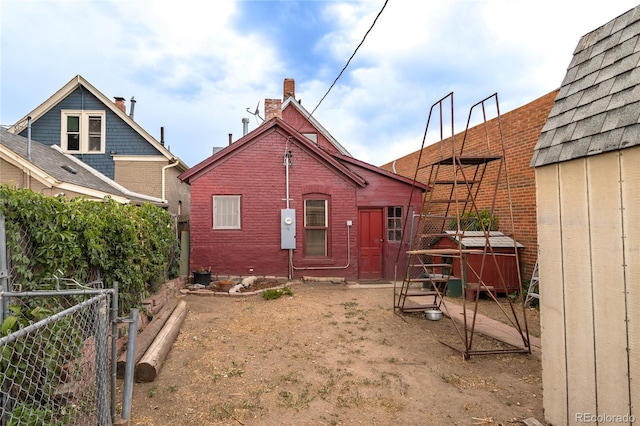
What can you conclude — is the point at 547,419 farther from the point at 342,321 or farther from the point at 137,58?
the point at 137,58

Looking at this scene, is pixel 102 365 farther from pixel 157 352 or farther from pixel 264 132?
pixel 264 132

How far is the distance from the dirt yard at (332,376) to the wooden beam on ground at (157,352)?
0.32 ft

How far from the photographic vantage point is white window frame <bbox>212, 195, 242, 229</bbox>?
433 inches

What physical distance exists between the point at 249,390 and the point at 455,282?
686cm

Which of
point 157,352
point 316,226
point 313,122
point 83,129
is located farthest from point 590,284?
point 83,129

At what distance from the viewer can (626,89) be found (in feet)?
8.89

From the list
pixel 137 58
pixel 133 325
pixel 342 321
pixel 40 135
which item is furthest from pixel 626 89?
pixel 40 135

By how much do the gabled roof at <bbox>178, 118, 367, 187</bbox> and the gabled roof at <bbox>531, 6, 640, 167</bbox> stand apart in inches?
314

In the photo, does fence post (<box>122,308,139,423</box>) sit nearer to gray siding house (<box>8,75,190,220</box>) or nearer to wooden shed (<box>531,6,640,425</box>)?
wooden shed (<box>531,6,640,425</box>)

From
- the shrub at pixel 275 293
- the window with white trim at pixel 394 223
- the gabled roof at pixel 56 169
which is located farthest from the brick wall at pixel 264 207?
the gabled roof at pixel 56 169

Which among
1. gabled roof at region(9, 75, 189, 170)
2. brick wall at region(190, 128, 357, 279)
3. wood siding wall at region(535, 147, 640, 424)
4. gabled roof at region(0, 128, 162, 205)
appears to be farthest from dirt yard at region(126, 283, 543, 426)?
gabled roof at region(9, 75, 189, 170)

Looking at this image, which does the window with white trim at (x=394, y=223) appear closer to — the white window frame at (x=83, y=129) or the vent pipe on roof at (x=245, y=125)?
the vent pipe on roof at (x=245, y=125)

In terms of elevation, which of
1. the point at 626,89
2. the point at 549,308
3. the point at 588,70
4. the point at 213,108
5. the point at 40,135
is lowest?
the point at 549,308

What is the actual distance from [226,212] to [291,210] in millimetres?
2087
